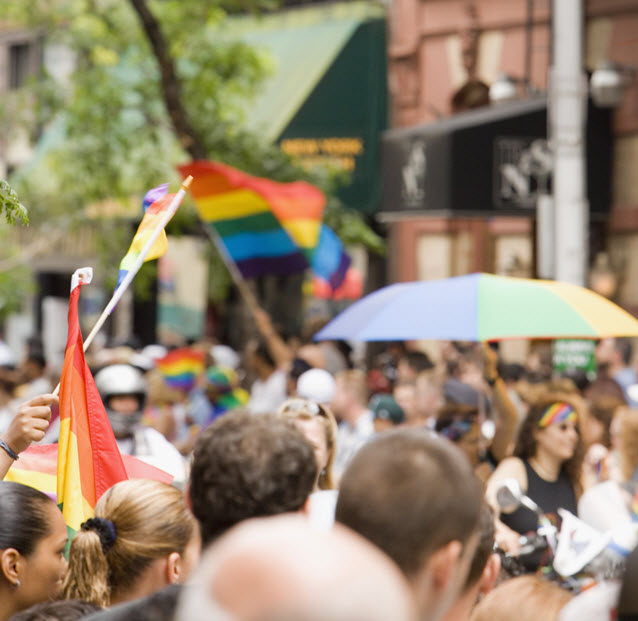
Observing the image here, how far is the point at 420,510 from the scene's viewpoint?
2.60 meters

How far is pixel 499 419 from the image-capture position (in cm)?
732

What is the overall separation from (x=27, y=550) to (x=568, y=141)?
670 centimetres

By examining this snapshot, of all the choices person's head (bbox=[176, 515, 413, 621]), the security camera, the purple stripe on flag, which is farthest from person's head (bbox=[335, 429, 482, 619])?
the purple stripe on flag

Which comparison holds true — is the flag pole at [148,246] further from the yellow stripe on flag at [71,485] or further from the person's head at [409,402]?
the person's head at [409,402]

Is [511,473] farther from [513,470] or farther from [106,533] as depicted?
[106,533]

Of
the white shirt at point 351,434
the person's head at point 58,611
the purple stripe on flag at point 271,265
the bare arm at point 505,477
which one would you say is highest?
the purple stripe on flag at point 271,265

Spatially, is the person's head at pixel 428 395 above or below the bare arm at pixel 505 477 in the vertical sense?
above

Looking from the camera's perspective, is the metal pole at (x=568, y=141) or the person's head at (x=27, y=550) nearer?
the person's head at (x=27, y=550)

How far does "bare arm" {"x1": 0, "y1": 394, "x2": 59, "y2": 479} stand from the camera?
13.7ft

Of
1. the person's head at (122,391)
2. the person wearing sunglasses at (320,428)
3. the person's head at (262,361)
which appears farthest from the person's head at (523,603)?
the person's head at (262,361)

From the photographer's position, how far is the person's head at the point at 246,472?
287cm

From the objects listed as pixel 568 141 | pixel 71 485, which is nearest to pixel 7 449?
pixel 71 485

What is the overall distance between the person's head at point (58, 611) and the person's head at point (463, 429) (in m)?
3.87

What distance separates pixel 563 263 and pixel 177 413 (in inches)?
140
